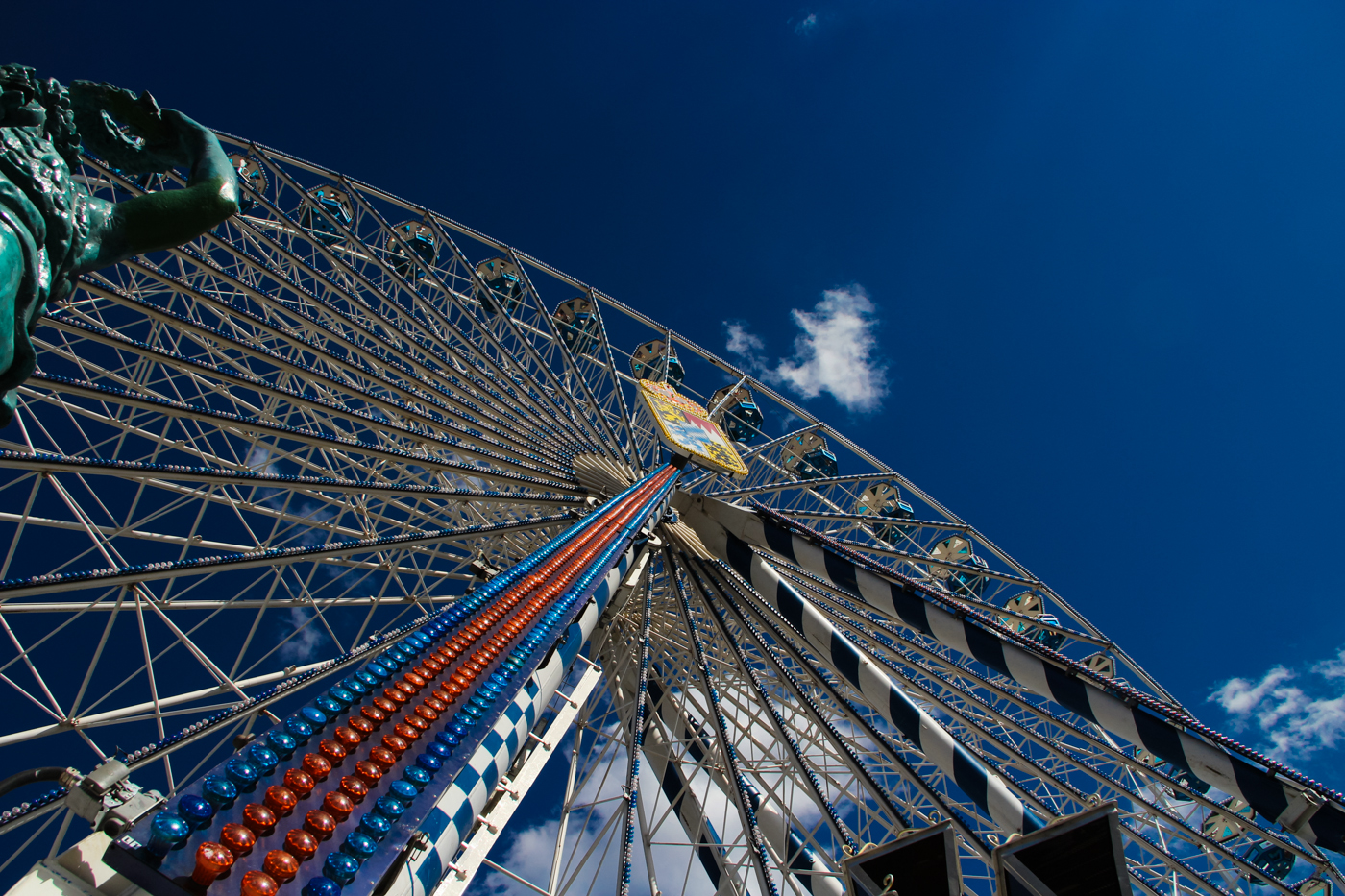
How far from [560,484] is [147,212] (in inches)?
393

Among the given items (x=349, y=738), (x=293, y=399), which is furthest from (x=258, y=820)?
(x=293, y=399)

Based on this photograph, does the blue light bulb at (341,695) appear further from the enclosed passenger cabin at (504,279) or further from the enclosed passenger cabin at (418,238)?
the enclosed passenger cabin at (504,279)

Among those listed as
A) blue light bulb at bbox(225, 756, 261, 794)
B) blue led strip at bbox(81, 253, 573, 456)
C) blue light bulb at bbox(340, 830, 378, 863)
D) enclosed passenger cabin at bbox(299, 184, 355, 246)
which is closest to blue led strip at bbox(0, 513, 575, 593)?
blue led strip at bbox(81, 253, 573, 456)

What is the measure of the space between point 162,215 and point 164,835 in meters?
2.52

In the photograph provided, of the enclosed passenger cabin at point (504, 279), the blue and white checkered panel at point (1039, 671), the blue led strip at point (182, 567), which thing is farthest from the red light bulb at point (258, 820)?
the enclosed passenger cabin at point (504, 279)

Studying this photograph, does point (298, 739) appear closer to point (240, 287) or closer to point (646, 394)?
point (240, 287)

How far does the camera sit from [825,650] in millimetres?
10477

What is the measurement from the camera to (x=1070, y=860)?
4.00m

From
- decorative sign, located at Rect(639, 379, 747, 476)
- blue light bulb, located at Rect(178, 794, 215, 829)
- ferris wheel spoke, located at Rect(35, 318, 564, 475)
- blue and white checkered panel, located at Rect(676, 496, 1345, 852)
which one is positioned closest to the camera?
blue light bulb, located at Rect(178, 794, 215, 829)

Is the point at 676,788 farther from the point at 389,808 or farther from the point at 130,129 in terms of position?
the point at 130,129

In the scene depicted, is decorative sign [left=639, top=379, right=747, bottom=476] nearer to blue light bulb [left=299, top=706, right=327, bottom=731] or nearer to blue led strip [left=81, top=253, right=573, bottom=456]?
blue led strip [left=81, top=253, right=573, bottom=456]

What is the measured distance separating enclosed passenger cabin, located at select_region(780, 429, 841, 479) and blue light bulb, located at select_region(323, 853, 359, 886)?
20.3m

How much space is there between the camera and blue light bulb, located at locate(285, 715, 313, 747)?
3.67 meters

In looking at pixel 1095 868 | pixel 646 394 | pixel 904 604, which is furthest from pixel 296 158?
pixel 1095 868
